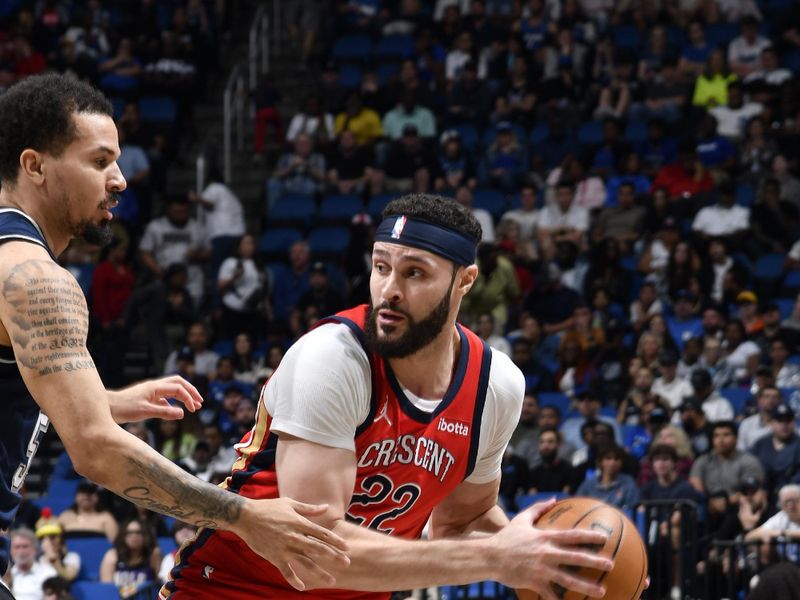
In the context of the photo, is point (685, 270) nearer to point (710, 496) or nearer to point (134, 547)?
point (710, 496)

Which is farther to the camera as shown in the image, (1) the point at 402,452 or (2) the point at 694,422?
(2) the point at 694,422

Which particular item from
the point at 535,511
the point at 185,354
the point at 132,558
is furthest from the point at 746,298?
the point at 535,511

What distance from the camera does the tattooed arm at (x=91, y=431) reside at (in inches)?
138

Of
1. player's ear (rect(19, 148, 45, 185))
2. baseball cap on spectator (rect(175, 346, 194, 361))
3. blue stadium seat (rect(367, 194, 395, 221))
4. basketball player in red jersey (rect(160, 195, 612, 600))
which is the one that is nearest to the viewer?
player's ear (rect(19, 148, 45, 185))

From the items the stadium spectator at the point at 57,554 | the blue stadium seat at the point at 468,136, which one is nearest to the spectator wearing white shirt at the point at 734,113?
the blue stadium seat at the point at 468,136

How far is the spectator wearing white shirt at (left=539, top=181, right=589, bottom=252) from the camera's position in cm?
1591

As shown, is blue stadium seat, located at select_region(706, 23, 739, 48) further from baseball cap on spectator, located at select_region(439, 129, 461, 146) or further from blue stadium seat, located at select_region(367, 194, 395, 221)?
blue stadium seat, located at select_region(367, 194, 395, 221)

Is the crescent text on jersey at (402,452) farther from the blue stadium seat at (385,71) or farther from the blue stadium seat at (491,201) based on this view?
the blue stadium seat at (385,71)

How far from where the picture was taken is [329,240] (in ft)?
55.0

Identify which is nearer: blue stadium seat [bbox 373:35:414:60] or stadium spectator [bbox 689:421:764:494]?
stadium spectator [bbox 689:421:764:494]

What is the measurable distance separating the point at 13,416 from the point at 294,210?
13.8m

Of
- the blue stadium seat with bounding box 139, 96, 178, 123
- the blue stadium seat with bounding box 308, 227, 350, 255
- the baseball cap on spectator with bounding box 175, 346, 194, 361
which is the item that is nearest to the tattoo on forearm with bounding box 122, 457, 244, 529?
the baseball cap on spectator with bounding box 175, 346, 194, 361

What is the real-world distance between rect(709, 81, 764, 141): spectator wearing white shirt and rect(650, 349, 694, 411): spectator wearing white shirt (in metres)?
4.73

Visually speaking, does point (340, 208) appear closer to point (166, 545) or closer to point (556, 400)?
point (556, 400)
